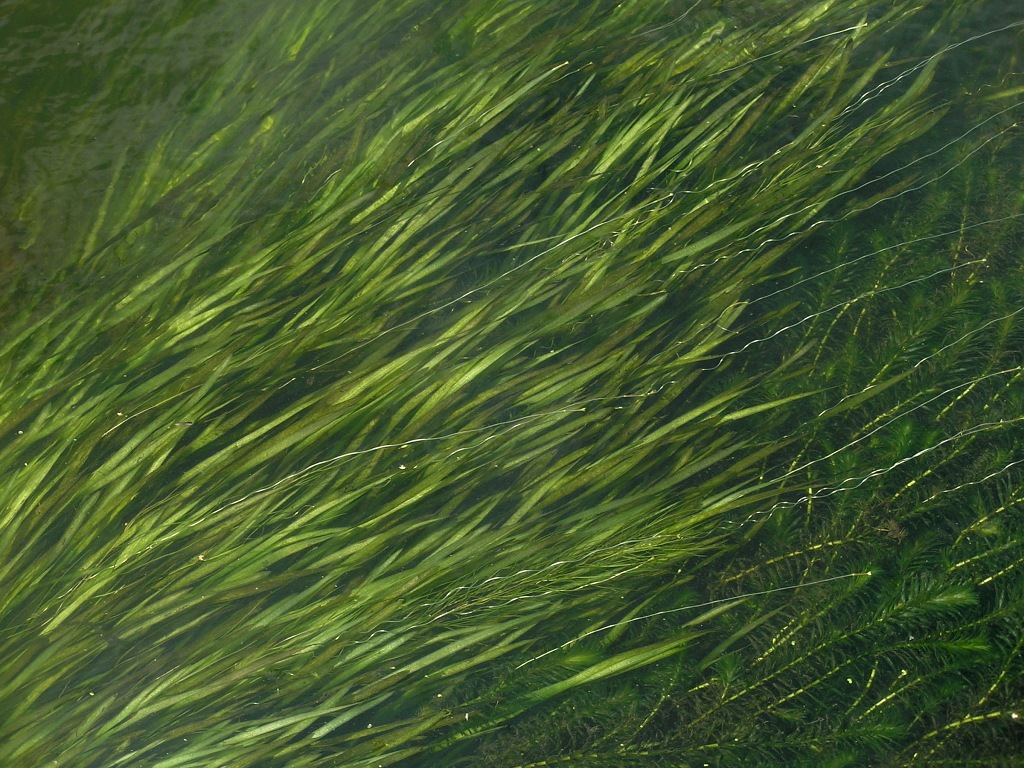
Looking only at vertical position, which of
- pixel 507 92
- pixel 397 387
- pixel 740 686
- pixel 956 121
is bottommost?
pixel 740 686

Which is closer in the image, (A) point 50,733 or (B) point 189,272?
(A) point 50,733

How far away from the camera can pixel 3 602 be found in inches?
73.4

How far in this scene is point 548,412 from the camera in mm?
1866

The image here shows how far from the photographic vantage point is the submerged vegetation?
1.74 meters

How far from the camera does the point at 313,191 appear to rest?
7.38 ft

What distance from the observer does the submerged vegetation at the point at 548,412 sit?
5.71 feet

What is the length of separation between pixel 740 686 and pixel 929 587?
0.43 meters

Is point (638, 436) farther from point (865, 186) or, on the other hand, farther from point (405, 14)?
point (405, 14)

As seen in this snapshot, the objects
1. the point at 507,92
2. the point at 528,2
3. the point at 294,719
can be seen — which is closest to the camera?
the point at 294,719

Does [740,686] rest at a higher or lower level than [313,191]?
lower

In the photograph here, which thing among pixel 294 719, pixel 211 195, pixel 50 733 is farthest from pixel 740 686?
pixel 211 195

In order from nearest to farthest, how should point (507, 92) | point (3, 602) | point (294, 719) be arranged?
point (294, 719) < point (3, 602) < point (507, 92)

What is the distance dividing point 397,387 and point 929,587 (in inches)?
47.0

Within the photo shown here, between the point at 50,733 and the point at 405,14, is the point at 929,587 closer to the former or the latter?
the point at 50,733
